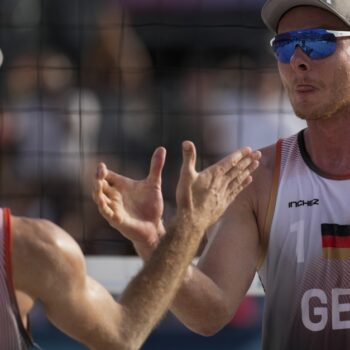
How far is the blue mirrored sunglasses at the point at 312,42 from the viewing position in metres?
3.78

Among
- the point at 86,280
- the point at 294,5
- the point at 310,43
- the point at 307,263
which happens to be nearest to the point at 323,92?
the point at 310,43

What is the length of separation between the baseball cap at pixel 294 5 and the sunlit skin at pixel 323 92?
3 cm

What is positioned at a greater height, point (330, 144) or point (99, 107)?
point (330, 144)

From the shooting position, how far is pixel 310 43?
12.4 ft

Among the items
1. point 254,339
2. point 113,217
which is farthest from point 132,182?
point 254,339

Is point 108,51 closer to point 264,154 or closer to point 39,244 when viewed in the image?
point 264,154

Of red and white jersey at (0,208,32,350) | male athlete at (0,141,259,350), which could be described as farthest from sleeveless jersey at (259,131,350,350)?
red and white jersey at (0,208,32,350)

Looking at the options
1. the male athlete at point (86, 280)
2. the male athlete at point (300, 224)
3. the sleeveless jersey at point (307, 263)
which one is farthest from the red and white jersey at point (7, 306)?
the sleeveless jersey at point (307, 263)

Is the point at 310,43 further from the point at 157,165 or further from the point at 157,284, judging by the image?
the point at 157,284

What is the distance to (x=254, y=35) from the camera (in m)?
6.52

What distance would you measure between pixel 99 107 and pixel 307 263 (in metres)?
2.99

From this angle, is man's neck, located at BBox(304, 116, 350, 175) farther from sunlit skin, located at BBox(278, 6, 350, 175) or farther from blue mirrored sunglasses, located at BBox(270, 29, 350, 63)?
blue mirrored sunglasses, located at BBox(270, 29, 350, 63)

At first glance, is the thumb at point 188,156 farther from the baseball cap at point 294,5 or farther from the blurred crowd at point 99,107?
the blurred crowd at point 99,107

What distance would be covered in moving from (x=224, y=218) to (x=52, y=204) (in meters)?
2.81
